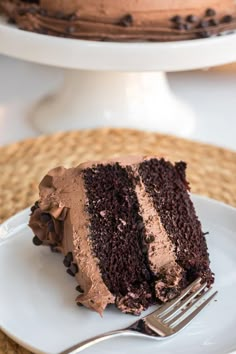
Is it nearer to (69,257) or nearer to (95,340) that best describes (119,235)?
(69,257)

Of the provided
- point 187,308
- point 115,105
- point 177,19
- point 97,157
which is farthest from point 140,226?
point 115,105

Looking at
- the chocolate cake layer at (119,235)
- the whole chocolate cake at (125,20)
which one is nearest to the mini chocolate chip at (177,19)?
the whole chocolate cake at (125,20)

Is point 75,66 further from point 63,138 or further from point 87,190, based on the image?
point 87,190

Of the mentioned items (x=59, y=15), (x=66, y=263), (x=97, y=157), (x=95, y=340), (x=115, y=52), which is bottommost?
(x=95, y=340)

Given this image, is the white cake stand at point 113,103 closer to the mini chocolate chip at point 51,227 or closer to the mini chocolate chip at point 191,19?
the mini chocolate chip at point 191,19

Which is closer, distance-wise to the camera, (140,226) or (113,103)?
(140,226)

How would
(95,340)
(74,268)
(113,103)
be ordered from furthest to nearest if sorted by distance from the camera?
(113,103), (74,268), (95,340)

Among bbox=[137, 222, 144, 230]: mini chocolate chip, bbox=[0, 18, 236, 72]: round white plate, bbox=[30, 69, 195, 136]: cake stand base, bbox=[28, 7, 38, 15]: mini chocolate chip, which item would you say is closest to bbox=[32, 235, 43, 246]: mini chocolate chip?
bbox=[137, 222, 144, 230]: mini chocolate chip

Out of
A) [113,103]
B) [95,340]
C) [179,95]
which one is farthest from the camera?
[179,95]
